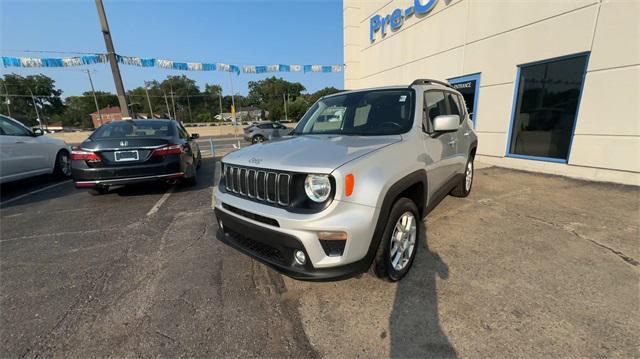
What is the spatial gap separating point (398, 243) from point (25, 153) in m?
7.94

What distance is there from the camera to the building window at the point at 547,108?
238 inches

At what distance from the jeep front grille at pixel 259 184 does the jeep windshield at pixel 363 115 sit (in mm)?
1101

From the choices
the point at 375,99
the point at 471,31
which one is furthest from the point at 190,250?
the point at 471,31

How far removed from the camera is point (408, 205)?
91.7 inches

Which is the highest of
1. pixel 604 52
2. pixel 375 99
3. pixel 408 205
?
pixel 604 52

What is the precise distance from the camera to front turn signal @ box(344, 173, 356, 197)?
185cm

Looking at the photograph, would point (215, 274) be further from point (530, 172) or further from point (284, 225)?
point (530, 172)

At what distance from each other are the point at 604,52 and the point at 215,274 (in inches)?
317

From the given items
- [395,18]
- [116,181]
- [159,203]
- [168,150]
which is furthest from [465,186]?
[395,18]

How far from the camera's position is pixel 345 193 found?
1.86 meters

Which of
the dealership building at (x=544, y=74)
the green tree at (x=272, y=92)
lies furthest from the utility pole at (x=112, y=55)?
the green tree at (x=272, y=92)

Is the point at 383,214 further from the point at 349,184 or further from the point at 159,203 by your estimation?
the point at 159,203

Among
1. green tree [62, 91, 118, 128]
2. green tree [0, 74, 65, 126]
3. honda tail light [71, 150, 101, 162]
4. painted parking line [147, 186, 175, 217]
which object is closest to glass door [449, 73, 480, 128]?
painted parking line [147, 186, 175, 217]

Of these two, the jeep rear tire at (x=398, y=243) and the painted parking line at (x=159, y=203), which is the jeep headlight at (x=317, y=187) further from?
the painted parking line at (x=159, y=203)
